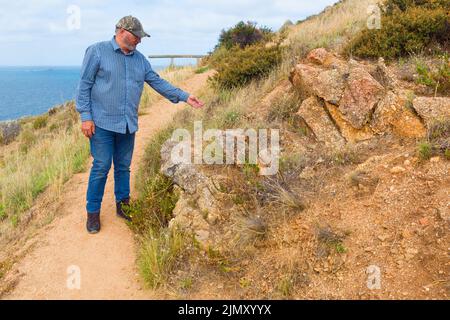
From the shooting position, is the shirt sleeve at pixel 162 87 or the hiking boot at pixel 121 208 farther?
the hiking boot at pixel 121 208

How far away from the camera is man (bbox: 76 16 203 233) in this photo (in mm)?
4586

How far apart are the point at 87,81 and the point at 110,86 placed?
0.23 m

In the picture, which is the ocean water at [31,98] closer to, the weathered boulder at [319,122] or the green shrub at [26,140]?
the green shrub at [26,140]

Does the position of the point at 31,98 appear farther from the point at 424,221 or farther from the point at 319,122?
the point at 424,221

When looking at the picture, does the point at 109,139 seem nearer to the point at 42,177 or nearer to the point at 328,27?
the point at 42,177

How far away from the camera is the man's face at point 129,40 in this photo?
15.0 ft

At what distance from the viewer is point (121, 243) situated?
484 centimetres

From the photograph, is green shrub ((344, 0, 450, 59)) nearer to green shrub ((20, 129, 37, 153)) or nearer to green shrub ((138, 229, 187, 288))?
green shrub ((138, 229, 187, 288))

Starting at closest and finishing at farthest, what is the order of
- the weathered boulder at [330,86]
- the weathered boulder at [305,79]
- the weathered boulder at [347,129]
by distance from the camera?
the weathered boulder at [347,129]
the weathered boulder at [330,86]
the weathered boulder at [305,79]

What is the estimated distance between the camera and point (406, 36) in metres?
6.73

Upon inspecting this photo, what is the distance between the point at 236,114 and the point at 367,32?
8.47ft

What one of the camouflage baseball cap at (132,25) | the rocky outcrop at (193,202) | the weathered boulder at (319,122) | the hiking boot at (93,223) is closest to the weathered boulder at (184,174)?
the rocky outcrop at (193,202)

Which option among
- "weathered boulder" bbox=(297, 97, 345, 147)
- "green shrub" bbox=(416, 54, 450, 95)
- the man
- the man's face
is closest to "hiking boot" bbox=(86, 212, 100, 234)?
the man

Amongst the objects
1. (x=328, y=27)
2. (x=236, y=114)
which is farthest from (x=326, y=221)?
(x=328, y=27)
